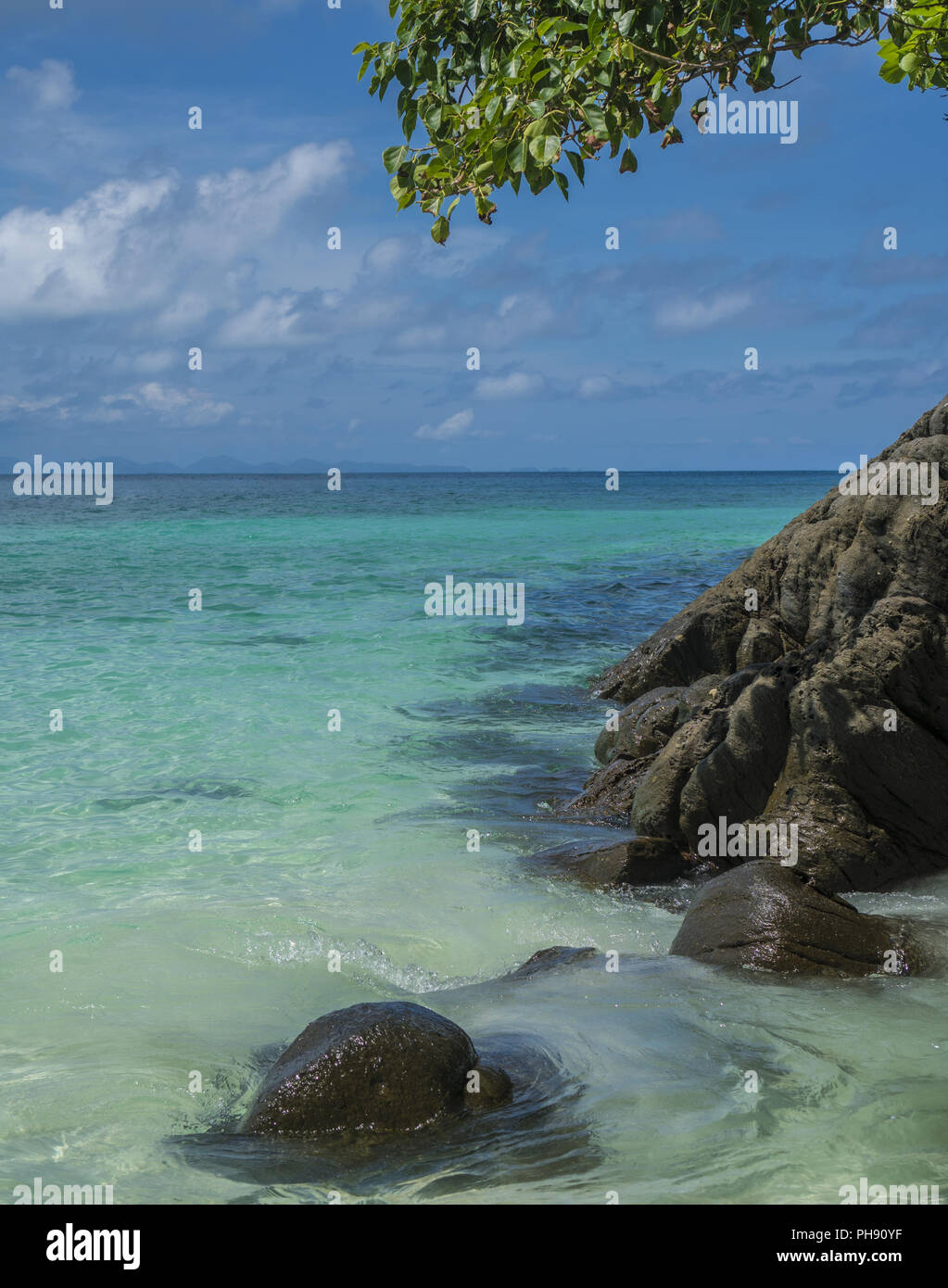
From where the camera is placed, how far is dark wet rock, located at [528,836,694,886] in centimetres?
718

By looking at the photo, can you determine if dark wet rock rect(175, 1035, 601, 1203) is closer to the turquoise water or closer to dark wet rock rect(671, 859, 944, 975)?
the turquoise water

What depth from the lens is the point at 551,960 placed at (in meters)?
5.97

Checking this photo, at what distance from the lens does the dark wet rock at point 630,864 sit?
7184mm

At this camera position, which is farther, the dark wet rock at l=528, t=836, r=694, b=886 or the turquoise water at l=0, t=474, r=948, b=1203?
the dark wet rock at l=528, t=836, r=694, b=886

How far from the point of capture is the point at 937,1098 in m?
4.44

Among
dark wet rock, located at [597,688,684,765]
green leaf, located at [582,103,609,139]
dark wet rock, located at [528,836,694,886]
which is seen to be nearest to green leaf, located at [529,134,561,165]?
green leaf, located at [582,103,609,139]

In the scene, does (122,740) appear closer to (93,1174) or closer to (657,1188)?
(93,1174)

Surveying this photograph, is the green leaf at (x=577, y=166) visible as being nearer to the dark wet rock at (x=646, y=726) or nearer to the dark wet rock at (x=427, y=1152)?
the dark wet rock at (x=427, y=1152)

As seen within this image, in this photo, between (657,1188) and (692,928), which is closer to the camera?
(657,1188)

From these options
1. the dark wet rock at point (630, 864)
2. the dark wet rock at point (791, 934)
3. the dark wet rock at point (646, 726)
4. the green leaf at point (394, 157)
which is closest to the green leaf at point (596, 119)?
the green leaf at point (394, 157)

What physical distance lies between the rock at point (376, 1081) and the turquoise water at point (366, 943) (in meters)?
0.19

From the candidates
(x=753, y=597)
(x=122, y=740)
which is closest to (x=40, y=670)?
(x=122, y=740)

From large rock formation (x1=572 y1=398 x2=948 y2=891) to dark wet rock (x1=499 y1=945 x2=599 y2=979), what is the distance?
173cm
